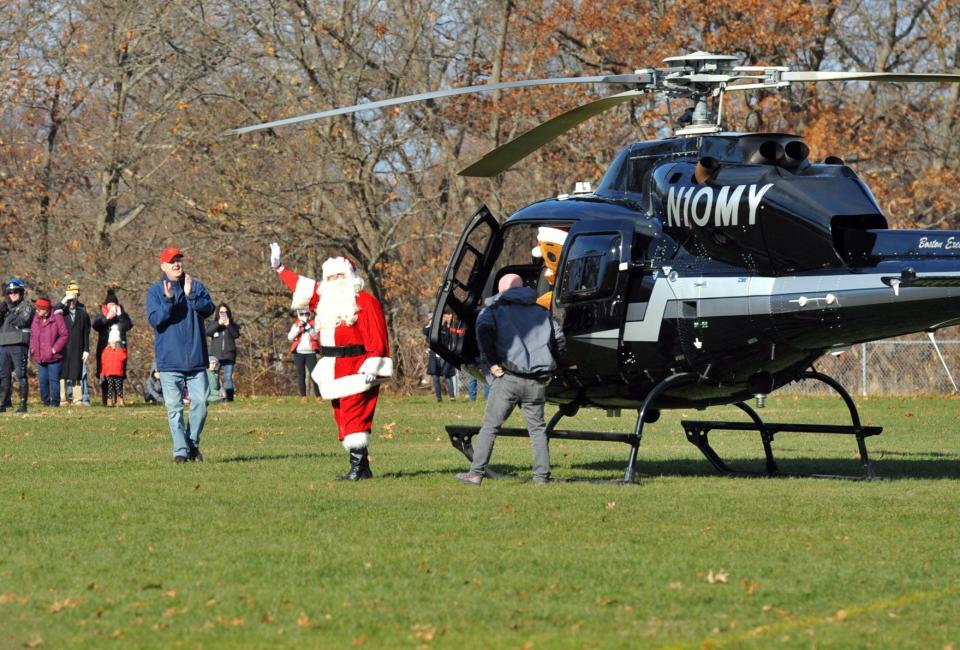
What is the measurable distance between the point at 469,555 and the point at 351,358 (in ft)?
15.5

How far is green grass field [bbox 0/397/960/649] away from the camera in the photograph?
7453mm

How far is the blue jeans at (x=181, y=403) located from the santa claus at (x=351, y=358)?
2170 millimetres

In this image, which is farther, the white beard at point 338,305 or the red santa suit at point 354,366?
the white beard at point 338,305

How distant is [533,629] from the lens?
7.43m

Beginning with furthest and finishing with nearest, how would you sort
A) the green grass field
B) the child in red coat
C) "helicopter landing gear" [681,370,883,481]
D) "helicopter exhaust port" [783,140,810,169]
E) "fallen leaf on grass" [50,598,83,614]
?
the child in red coat
"helicopter landing gear" [681,370,883,481]
"helicopter exhaust port" [783,140,810,169]
"fallen leaf on grass" [50,598,83,614]
the green grass field

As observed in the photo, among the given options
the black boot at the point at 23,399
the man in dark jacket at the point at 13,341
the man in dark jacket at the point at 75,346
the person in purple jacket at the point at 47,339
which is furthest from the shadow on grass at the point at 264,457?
the man in dark jacket at the point at 75,346

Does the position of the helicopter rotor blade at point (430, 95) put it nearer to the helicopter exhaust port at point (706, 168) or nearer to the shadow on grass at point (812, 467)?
the helicopter exhaust port at point (706, 168)

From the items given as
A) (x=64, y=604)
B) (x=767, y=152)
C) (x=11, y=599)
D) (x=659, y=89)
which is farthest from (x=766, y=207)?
(x=11, y=599)

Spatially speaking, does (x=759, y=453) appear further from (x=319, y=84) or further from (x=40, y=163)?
(x=40, y=163)

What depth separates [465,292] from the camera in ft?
49.6

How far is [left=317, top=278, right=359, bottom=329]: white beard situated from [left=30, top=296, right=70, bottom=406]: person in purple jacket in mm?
15028

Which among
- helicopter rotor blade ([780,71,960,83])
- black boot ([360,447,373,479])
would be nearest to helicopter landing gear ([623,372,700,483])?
black boot ([360,447,373,479])

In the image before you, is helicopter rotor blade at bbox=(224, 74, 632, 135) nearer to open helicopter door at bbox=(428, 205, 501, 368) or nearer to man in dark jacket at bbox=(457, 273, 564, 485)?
man in dark jacket at bbox=(457, 273, 564, 485)

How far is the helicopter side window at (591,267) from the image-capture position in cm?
1374
